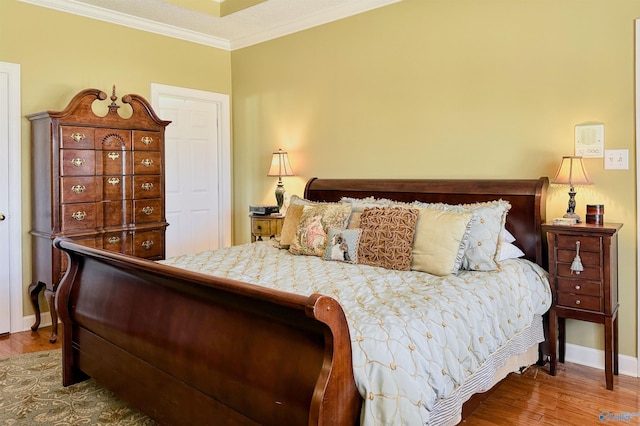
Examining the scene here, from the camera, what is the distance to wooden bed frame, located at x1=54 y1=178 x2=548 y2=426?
1.51 metres

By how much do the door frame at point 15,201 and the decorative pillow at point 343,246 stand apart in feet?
8.56

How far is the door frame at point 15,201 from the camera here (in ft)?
12.3

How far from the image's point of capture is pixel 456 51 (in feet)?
11.5

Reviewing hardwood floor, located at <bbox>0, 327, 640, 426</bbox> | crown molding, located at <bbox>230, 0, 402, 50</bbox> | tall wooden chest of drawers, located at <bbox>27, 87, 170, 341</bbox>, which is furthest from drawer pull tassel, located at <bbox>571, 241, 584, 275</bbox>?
tall wooden chest of drawers, located at <bbox>27, 87, 170, 341</bbox>

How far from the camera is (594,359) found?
3.02 m

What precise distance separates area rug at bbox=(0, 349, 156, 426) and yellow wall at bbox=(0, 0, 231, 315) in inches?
45.9

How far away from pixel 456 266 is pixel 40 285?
10.6 feet

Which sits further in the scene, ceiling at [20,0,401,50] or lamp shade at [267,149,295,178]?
lamp shade at [267,149,295,178]

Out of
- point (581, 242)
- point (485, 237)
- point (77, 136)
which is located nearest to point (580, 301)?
point (581, 242)

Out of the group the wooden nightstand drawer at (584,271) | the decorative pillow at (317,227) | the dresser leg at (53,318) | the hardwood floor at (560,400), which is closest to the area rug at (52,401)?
the dresser leg at (53,318)

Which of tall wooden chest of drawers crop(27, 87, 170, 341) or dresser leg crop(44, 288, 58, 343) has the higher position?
tall wooden chest of drawers crop(27, 87, 170, 341)

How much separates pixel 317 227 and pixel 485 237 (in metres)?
1.11

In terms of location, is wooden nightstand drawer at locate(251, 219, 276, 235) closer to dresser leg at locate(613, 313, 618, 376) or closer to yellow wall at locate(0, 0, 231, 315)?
yellow wall at locate(0, 0, 231, 315)

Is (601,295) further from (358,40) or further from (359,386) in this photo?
(358,40)
